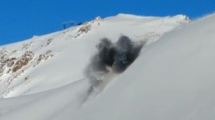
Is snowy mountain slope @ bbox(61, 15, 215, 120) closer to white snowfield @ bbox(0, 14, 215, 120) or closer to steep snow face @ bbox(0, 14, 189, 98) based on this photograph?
white snowfield @ bbox(0, 14, 215, 120)

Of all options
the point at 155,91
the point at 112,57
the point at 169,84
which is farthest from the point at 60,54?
the point at 169,84

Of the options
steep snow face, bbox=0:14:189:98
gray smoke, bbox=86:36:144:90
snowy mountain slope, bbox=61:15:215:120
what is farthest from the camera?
steep snow face, bbox=0:14:189:98

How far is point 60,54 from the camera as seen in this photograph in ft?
129

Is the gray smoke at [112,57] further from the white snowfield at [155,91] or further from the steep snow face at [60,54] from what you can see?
the steep snow face at [60,54]

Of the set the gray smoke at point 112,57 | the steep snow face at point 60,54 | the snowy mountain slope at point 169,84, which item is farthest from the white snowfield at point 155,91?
the steep snow face at point 60,54

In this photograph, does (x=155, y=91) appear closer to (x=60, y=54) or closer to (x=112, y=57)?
(x=112, y=57)

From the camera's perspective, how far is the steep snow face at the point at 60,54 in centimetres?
3284

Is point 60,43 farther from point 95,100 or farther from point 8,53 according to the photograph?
point 95,100

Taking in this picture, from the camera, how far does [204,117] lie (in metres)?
5.71

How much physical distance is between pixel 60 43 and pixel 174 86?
122 feet

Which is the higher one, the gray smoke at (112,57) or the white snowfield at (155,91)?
the gray smoke at (112,57)

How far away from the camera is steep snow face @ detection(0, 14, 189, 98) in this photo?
32844mm

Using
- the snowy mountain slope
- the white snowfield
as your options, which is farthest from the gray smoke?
the snowy mountain slope

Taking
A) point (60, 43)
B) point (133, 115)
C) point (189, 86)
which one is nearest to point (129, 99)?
point (133, 115)
